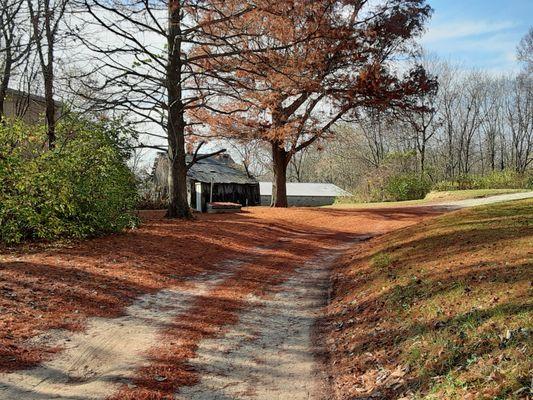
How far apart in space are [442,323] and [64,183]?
26.3 feet

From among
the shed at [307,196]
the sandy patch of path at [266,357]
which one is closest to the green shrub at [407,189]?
the shed at [307,196]

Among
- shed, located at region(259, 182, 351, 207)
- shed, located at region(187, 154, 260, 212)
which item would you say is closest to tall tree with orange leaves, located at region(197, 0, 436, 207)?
shed, located at region(187, 154, 260, 212)

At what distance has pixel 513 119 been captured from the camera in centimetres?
5078

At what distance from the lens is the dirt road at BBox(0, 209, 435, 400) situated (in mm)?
3750

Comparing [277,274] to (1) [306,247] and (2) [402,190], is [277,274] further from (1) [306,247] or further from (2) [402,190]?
(2) [402,190]

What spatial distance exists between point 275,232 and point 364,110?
10.5 meters

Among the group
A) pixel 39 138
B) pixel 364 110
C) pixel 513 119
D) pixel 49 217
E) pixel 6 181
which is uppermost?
pixel 513 119

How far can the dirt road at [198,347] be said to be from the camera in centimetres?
375

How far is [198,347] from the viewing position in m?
4.72

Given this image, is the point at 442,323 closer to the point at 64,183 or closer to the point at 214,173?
the point at 64,183

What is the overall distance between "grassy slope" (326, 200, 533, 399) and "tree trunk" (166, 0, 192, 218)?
884 centimetres

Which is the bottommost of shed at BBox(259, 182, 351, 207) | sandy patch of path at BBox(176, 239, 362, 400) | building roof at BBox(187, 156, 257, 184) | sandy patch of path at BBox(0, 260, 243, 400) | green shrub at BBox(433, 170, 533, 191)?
sandy patch of path at BBox(176, 239, 362, 400)

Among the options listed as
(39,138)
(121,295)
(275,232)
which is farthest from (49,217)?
(275,232)

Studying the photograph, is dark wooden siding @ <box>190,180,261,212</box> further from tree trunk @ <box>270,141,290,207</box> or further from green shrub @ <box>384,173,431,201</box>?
green shrub @ <box>384,173,431,201</box>
